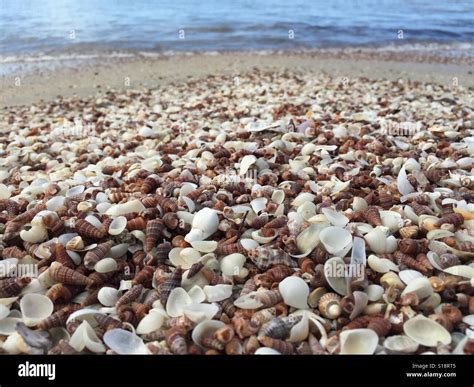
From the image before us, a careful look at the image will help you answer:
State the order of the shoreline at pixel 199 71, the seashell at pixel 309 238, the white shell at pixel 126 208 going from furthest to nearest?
the shoreline at pixel 199 71, the white shell at pixel 126 208, the seashell at pixel 309 238

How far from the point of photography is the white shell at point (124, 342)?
146cm

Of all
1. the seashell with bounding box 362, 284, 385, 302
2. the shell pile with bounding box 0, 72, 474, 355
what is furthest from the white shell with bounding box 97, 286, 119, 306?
the seashell with bounding box 362, 284, 385, 302

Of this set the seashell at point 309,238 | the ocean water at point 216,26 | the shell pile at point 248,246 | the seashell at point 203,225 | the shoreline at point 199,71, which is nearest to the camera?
the shell pile at point 248,246

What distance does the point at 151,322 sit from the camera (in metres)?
1.57

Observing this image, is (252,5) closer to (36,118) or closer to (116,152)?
(36,118)

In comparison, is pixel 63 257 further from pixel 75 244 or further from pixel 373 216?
pixel 373 216

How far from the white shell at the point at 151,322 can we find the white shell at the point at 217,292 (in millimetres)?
173

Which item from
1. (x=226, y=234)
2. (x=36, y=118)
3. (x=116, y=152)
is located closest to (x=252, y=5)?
(x=36, y=118)

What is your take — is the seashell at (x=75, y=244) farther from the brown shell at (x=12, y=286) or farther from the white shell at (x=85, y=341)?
the white shell at (x=85, y=341)

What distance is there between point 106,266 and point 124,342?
0.41 metres

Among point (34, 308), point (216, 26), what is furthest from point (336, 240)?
point (216, 26)

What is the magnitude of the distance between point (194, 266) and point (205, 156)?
4.12 feet

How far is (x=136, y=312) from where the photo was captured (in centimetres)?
164

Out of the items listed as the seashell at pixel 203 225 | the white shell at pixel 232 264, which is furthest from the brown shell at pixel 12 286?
the white shell at pixel 232 264
